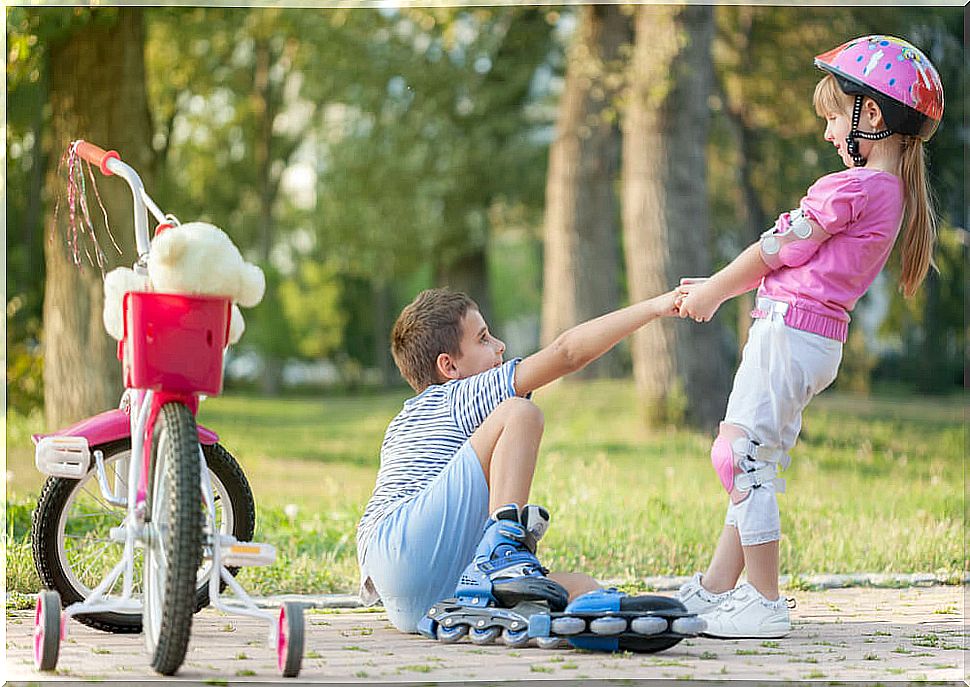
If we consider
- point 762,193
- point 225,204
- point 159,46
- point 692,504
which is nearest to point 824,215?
point 692,504

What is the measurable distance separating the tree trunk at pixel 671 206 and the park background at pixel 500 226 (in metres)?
0.02

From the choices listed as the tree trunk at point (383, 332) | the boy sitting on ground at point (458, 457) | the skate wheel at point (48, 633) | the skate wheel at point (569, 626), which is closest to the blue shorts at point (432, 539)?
the boy sitting on ground at point (458, 457)

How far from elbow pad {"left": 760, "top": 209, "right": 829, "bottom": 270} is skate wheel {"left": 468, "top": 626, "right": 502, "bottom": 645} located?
1254 mm

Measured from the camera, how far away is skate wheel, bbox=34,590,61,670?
3.02 m

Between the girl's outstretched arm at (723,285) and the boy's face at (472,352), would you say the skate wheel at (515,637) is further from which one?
the girl's outstretched arm at (723,285)

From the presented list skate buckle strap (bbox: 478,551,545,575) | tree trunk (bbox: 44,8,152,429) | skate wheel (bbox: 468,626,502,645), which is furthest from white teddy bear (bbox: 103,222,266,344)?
tree trunk (bbox: 44,8,152,429)

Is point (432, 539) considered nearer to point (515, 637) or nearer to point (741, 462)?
point (515, 637)

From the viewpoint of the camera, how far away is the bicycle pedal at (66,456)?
138 inches

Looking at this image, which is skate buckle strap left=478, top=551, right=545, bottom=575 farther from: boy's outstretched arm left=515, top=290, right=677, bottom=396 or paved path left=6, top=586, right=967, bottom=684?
boy's outstretched arm left=515, top=290, right=677, bottom=396

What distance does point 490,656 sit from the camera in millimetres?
3232

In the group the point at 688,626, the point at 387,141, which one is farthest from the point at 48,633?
the point at 387,141

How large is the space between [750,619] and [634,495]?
9.15 ft

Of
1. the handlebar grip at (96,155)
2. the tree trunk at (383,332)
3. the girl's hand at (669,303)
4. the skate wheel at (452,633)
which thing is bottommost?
the skate wheel at (452,633)

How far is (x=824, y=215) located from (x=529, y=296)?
34754 mm
